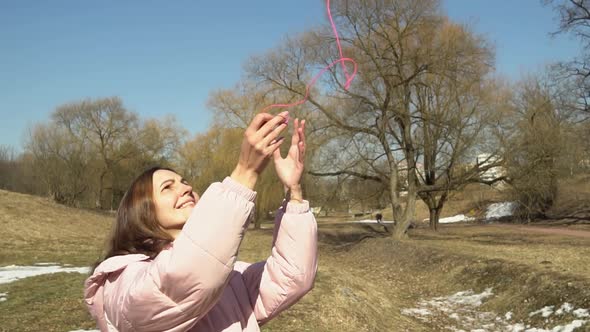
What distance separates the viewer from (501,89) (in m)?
22.1

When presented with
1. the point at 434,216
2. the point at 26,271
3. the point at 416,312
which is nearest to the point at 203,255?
the point at 416,312

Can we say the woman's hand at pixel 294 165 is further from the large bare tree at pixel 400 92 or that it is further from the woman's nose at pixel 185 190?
the large bare tree at pixel 400 92

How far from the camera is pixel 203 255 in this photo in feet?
4.66

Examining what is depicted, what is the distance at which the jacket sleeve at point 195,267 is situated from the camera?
1.42m

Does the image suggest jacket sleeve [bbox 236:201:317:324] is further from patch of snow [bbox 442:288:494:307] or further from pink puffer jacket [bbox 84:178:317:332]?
patch of snow [bbox 442:288:494:307]

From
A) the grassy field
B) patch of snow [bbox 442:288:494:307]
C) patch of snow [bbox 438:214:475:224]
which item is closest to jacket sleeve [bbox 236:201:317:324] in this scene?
the grassy field

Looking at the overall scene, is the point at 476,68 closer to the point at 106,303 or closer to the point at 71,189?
the point at 106,303

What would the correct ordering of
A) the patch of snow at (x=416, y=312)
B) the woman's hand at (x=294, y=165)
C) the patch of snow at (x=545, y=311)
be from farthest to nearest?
the patch of snow at (x=416, y=312) → the patch of snow at (x=545, y=311) → the woman's hand at (x=294, y=165)

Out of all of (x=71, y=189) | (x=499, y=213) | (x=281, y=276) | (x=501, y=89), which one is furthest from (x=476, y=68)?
(x=71, y=189)

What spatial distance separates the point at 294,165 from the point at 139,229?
0.60 meters

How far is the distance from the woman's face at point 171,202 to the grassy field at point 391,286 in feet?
18.8

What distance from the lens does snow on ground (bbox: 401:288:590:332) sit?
860 cm

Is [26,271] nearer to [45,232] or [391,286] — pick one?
[391,286]

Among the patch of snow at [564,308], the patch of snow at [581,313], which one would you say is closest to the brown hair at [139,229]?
the patch of snow at [581,313]
